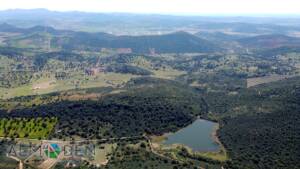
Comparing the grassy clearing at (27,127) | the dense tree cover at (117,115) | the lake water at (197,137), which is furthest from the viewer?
the dense tree cover at (117,115)

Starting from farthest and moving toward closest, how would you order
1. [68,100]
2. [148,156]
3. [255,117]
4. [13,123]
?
[68,100] < [255,117] < [13,123] < [148,156]

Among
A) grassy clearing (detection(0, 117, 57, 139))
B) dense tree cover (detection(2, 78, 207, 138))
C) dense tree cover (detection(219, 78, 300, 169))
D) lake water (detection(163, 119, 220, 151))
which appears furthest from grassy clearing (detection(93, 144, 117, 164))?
dense tree cover (detection(219, 78, 300, 169))

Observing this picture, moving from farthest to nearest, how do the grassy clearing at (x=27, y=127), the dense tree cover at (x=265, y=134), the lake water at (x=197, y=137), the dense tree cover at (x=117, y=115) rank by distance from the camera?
the dense tree cover at (x=117, y=115), the grassy clearing at (x=27, y=127), the lake water at (x=197, y=137), the dense tree cover at (x=265, y=134)

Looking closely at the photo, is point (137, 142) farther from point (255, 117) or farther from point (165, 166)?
point (255, 117)

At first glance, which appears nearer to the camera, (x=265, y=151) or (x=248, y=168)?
(x=248, y=168)

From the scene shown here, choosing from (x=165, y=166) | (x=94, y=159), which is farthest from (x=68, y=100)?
(x=165, y=166)

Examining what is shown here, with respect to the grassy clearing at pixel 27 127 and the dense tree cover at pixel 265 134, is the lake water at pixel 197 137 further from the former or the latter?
the grassy clearing at pixel 27 127

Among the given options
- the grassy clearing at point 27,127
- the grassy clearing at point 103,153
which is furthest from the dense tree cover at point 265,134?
the grassy clearing at point 27,127
